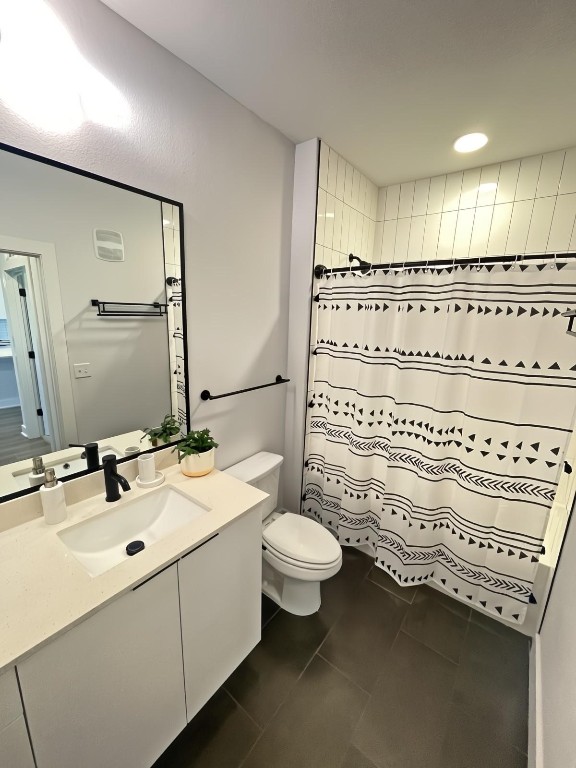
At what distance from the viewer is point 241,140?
1.55m

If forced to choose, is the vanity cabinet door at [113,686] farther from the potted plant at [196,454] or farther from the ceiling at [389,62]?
the ceiling at [389,62]

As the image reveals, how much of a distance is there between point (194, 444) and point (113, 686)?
0.78m

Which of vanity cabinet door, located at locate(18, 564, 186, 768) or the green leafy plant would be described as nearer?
vanity cabinet door, located at locate(18, 564, 186, 768)

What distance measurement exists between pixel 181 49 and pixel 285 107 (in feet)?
1.66

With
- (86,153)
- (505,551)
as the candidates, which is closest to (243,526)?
(505,551)

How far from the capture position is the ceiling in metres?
1.04

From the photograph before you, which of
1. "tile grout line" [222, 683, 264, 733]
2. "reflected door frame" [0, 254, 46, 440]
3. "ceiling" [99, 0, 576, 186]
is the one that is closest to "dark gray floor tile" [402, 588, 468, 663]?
"tile grout line" [222, 683, 264, 733]

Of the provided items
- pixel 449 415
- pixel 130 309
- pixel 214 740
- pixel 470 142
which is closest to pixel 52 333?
pixel 130 309

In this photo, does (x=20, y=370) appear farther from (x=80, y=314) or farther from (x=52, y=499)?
(x=52, y=499)

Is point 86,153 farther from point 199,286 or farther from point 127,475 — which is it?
point 127,475

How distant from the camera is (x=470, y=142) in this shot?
1.73 m

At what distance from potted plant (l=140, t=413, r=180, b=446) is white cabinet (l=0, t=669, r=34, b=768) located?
825 millimetres

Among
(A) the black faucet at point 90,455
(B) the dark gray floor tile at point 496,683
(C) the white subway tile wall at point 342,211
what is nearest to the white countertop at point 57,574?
(A) the black faucet at point 90,455

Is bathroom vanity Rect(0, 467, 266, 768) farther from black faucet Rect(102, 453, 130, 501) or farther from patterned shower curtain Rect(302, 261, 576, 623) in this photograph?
patterned shower curtain Rect(302, 261, 576, 623)
